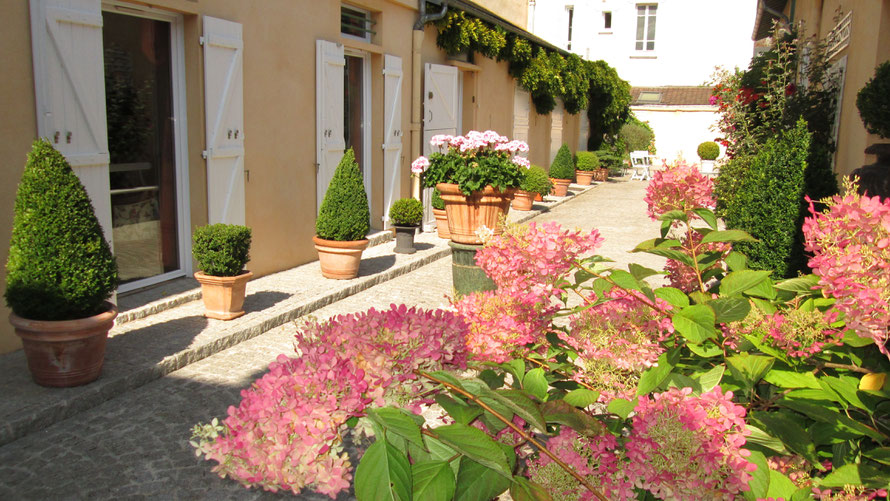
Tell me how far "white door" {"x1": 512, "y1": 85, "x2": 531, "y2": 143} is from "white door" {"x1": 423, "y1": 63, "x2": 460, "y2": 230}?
3.92 meters

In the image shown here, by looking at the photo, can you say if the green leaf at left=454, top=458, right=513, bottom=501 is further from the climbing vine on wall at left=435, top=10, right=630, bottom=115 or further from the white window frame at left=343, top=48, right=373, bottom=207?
the climbing vine on wall at left=435, top=10, right=630, bottom=115

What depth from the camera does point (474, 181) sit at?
281 inches

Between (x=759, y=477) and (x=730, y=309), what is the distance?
14.4 inches

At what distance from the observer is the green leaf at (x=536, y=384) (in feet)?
4.81

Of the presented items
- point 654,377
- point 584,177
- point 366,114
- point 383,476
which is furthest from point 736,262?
point 584,177

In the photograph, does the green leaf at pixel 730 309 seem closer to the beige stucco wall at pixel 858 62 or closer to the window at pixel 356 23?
the beige stucco wall at pixel 858 62

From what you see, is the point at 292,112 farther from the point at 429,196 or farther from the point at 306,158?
the point at 429,196

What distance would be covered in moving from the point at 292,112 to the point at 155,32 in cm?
187

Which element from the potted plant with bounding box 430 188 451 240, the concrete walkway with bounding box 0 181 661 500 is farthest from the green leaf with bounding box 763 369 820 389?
the potted plant with bounding box 430 188 451 240

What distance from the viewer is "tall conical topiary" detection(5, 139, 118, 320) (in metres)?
4.52

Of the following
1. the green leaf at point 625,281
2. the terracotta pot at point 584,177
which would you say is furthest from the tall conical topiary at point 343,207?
the terracotta pot at point 584,177

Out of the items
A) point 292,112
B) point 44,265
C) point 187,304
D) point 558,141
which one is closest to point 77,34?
point 44,265

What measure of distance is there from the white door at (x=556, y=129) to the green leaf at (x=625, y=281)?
58.8 feet

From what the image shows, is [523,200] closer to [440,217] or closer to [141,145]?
[440,217]
